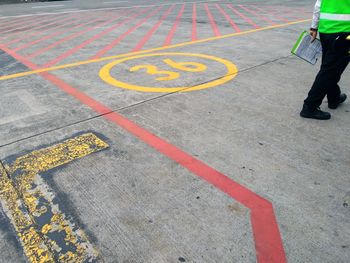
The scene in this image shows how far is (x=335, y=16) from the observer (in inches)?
133

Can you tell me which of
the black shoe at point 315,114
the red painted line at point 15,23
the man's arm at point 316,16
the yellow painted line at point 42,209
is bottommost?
the black shoe at point 315,114

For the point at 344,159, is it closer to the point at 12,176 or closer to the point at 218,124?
the point at 218,124

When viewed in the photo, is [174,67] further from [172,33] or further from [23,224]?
[23,224]

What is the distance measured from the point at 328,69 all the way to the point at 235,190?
2007 mm

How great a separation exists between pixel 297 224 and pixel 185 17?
447 inches

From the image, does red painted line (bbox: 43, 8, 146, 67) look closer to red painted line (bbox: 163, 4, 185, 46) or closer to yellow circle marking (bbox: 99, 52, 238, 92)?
yellow circle marking (bbox: 99, 52, 238, 92)

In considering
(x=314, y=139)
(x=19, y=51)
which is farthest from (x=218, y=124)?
(x=19, y=51)

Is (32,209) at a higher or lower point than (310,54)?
lower

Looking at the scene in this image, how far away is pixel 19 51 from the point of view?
23.3 ft

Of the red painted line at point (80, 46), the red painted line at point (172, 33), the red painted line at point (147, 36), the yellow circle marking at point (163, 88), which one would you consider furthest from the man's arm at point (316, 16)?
the red painted line at point (80, 46)

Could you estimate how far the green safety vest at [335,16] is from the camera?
3311mm

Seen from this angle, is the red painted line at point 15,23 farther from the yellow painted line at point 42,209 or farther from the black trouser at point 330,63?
the black trouser at point 330,63

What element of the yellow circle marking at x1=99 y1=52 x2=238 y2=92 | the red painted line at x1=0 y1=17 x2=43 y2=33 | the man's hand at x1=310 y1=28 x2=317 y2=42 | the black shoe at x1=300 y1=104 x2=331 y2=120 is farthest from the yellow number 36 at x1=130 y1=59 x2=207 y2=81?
the red painted line at x1=0 y1=17 x2=43 y2=33

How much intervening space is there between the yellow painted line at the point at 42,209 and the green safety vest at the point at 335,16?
2761 mm
